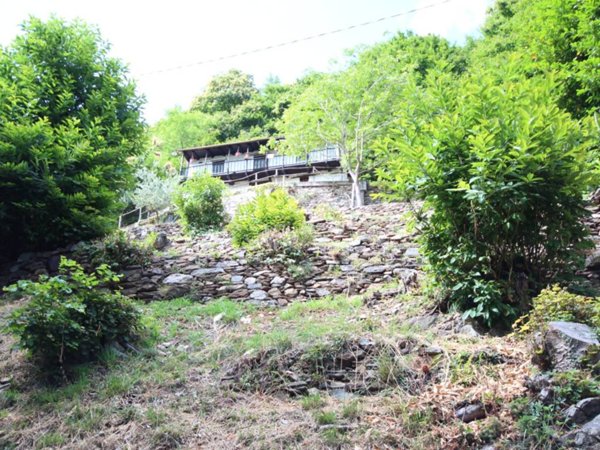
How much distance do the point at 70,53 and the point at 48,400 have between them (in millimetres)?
6470

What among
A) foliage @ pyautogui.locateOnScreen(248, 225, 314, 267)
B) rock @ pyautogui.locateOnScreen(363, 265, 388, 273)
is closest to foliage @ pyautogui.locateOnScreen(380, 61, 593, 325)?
rock @ pyautogui.locateOnScreen(363, 265, 388, 273)

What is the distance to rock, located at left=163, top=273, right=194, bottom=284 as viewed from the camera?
6.40 meters

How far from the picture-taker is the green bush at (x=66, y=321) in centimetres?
360

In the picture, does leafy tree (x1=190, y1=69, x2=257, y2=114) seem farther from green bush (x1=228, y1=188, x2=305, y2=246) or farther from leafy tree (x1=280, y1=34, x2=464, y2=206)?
green bush (x1=228, y1=188, x2=305, y2=246)

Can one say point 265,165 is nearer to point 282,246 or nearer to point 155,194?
point 155,194

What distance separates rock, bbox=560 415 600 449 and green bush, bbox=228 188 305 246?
5.73 m

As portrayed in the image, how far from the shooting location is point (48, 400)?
3406 millimetres

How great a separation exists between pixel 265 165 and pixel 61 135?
17018 millimetres

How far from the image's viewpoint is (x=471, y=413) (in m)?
2.69

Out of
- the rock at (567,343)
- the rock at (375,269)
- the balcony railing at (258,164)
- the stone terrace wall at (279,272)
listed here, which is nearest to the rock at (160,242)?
the stone terrace wall at (279,272)

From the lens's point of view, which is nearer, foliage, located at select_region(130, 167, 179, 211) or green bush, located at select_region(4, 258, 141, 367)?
green bush, located at select_region(4, 258, 141, 367)

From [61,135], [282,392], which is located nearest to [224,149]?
[61,135]

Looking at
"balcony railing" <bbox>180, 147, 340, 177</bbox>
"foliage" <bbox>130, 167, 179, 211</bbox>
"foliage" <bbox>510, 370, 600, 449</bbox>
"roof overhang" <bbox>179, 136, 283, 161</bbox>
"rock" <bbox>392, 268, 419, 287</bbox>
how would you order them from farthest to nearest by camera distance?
1. "roof overhang" <bbox>179, 136, 283, 161</bbox>
2. "balcony railing" <bbox>180, 147, 340, 177</bbox>
3. "foliage" <bbox>130, 167, 179, 211</bbox>
4. "rock" <bbox>392, 268, 419, 287</bbox>
5. "foliage" <bbox>510, 370, 600, 449</bbox>

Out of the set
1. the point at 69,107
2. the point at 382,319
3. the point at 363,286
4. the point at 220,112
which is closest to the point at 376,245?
the point at 363,286
